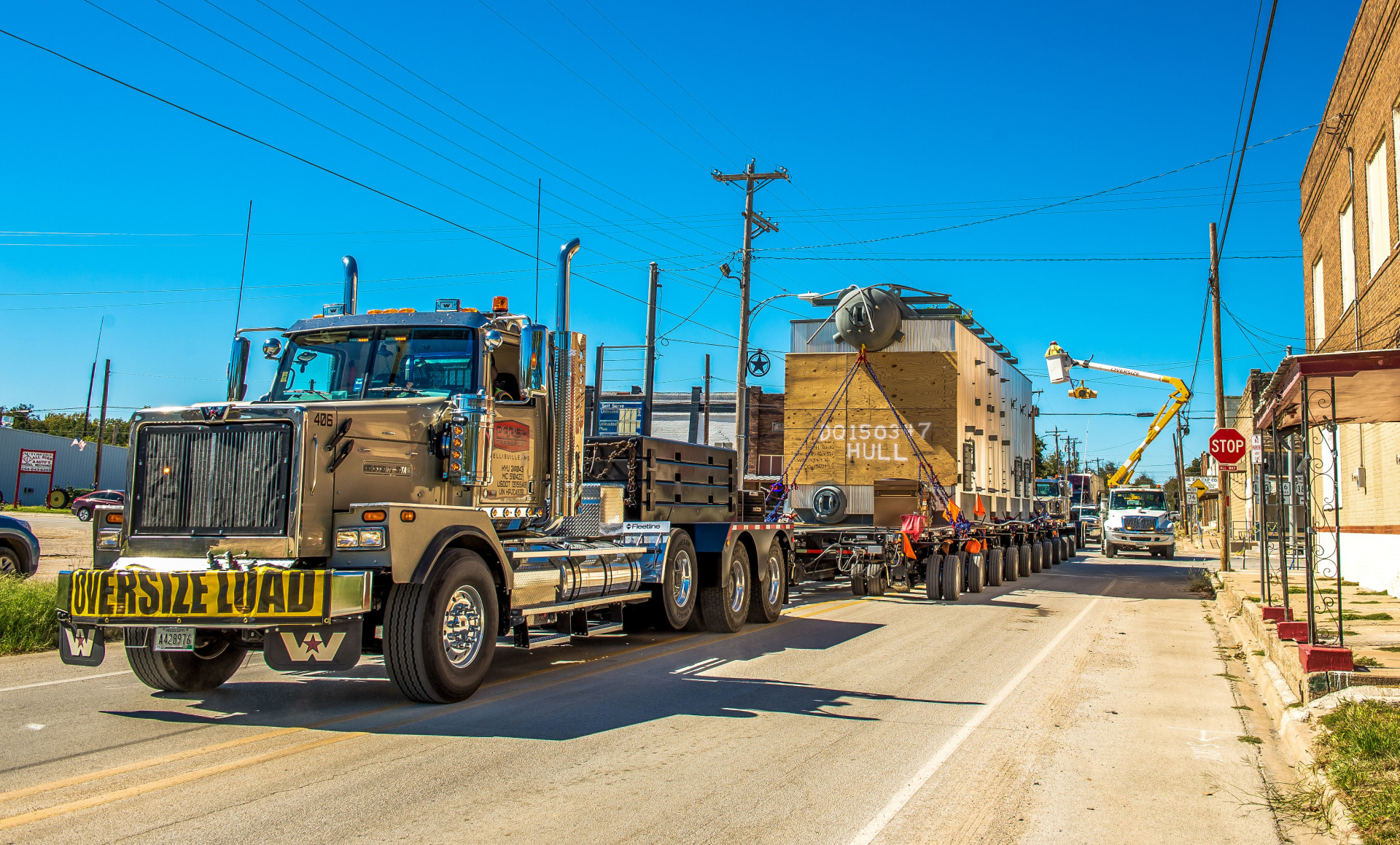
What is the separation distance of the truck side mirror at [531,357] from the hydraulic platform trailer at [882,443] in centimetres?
844

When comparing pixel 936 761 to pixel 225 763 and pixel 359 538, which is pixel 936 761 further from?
pixel 225 763

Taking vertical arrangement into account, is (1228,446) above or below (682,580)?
above

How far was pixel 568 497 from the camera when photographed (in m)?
9.98

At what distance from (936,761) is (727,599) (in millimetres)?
6229

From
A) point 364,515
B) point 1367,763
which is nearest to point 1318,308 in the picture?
point 1367,763

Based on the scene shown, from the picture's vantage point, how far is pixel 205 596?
22.2ft

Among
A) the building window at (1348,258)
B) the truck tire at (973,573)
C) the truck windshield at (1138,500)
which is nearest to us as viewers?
the building window at (1348,258)


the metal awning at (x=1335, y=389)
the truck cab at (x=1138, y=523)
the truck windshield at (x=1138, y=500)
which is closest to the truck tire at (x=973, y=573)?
the metal awning at (x=1335, y=389)

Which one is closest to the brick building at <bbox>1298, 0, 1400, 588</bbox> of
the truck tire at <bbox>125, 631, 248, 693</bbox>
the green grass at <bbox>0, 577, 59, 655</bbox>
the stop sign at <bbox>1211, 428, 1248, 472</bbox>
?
the stop sign at <bbox>1211, 428, 1248, 472</bbox>

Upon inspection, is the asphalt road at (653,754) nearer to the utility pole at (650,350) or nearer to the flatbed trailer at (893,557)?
the flatbed trailer at (893,557)

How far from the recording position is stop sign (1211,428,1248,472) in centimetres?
2075

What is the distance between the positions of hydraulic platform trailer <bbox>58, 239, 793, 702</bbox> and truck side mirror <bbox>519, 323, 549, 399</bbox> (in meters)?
0.02

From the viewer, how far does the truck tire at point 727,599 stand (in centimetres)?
1244

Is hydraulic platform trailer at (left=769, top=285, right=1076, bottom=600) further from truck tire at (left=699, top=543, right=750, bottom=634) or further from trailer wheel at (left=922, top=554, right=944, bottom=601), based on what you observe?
truck tire at (left=699, top=543, right=750, bottom=634)
